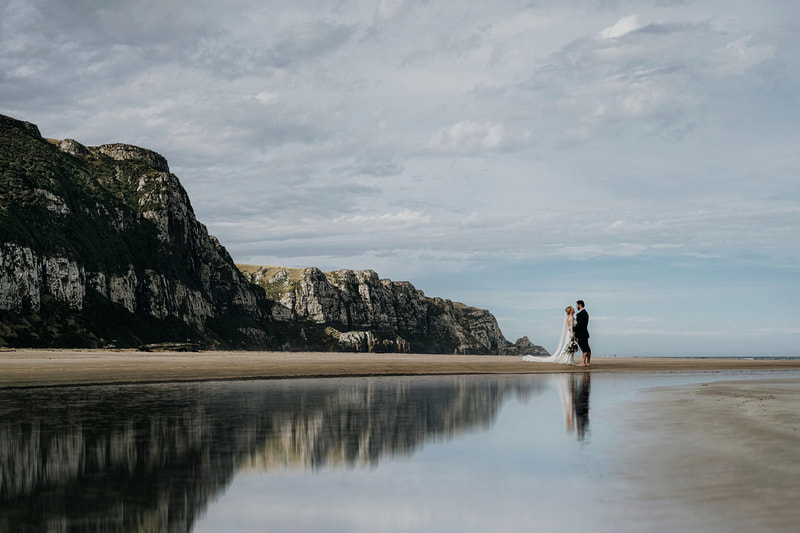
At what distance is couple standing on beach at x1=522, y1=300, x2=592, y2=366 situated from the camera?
37188mm

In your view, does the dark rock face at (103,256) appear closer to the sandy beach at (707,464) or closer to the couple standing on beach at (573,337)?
the couple standing on beach at (573,337)

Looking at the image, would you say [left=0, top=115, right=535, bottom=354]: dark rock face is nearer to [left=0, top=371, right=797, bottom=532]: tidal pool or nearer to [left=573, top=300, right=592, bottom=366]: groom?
[left=573, top=300, right=592, bottom=366]: groom

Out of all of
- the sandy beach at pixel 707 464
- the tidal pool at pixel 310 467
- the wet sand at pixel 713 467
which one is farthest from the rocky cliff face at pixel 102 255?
the wet sand at pixel 713 467

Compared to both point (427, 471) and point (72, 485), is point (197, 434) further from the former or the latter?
point (427, 471)

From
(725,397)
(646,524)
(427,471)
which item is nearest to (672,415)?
(725,397)

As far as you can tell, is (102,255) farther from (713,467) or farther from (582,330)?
(713,467)

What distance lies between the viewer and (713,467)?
28.3 feet

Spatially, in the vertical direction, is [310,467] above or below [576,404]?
above

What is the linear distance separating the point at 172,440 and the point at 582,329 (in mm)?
30034

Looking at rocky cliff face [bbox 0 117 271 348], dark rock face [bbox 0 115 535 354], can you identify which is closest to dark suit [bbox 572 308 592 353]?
dark rock face [bbox 0 115 535 354]

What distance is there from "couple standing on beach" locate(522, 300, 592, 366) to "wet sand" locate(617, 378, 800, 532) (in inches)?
822

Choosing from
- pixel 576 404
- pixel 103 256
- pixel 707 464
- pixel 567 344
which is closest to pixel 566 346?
pixel 567 344

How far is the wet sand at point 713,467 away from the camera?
6203 mm

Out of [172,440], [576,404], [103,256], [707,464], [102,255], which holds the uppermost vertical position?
[102,255]
